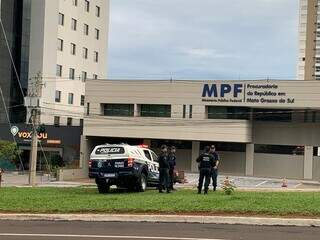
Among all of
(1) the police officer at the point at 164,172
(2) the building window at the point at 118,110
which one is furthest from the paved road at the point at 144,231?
(2) the building window at the point at 118,110

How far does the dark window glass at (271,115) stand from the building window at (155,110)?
8.34 meters

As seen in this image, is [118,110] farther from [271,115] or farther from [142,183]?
[142,183]

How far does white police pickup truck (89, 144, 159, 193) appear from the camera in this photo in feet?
76.4

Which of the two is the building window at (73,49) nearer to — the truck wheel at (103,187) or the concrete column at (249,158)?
the concrete column at (249,158)

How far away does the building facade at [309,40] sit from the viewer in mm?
95938

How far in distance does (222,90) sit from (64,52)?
21.3 meters

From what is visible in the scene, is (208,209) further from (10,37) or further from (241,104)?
(10,37)

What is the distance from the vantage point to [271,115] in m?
58.4

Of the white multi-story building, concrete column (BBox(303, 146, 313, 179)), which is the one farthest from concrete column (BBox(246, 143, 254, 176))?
the white multi-story building

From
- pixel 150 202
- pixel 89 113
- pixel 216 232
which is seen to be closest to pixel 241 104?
pixel 89 113

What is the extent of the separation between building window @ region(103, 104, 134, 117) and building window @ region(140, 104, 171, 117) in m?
1.17

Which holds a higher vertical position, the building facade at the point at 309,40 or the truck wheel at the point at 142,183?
A: the building facade at the point at 309,40

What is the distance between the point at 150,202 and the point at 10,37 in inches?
2124

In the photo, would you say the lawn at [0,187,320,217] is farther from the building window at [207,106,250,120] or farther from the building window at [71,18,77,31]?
the building window at [71,18,77,31]
